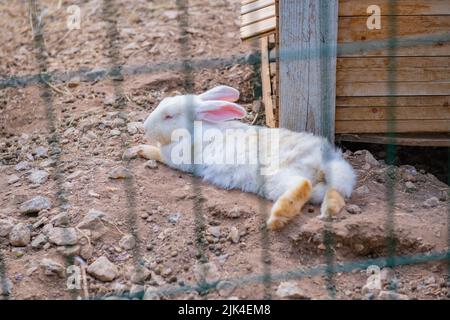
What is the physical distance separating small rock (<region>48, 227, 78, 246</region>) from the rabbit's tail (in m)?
1.17

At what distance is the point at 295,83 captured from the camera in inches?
136

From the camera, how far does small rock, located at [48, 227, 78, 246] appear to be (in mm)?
2826

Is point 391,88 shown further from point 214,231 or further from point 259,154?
point 214,231

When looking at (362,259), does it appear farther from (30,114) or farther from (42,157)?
(30,114)

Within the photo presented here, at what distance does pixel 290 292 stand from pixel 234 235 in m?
0.48

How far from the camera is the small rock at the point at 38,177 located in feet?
11.2

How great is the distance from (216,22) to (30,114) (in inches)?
74.1

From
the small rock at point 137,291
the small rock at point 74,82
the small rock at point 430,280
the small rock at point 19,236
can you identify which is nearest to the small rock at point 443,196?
the small rock at point 430,280

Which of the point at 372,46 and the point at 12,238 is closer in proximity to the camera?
the point at 12,238

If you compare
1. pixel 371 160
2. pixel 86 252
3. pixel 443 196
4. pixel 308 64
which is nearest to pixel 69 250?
pixel 86 252

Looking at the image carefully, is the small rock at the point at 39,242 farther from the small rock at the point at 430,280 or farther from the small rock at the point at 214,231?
the small rock at the point at 430,280

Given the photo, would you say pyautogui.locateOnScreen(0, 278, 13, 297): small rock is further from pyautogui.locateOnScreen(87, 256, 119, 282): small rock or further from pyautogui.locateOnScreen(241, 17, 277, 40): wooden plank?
pyautogui.locateOnScreen(241, 17, 277, 40): wooden plank

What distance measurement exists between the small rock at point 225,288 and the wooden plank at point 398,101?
4.64ft
